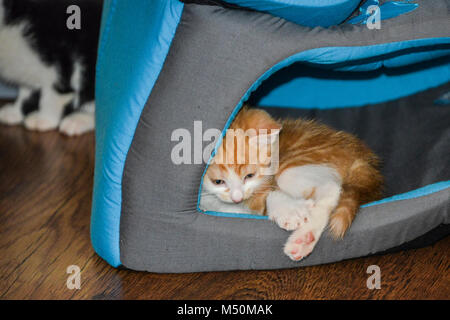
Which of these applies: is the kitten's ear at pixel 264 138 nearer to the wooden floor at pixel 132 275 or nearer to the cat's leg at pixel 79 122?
the wooden floor at pixel 132 275

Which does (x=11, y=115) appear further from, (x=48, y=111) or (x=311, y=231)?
(x=311, y=231)

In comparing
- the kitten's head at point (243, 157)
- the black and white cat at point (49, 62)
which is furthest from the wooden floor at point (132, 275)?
the black and white cat at point (49, 62)

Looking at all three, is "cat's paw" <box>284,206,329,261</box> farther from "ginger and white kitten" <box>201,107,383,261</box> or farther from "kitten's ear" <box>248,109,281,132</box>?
"kitten's ear" <box>248,109,281,132</box>

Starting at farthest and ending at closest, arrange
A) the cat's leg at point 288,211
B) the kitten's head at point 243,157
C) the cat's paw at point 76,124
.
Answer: the cat's paw at point 76,124
the kitten's head at point 243,157
the cat's leg at point 288,211

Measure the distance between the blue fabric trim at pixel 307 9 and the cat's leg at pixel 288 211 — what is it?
1.64 feet

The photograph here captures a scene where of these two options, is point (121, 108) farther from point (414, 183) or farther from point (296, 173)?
point (414, 183)

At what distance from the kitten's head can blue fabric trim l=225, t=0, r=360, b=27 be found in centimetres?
32

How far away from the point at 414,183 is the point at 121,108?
43.0 inches

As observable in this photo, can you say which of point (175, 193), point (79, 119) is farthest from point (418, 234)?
point (79, 119)

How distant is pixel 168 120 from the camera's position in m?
1.29

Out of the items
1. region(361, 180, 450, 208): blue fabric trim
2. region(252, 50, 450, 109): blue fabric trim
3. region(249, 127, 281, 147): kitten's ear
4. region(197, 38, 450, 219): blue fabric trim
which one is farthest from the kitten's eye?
region(252, 50, 450, 109): blue fabric trim

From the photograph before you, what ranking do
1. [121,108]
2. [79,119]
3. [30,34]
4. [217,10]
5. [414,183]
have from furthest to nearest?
[79,119]
[30,34]
[414,183]
[121,108]
[217,10]

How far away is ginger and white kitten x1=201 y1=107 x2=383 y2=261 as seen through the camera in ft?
4.51

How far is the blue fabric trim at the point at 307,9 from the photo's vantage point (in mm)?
1247
